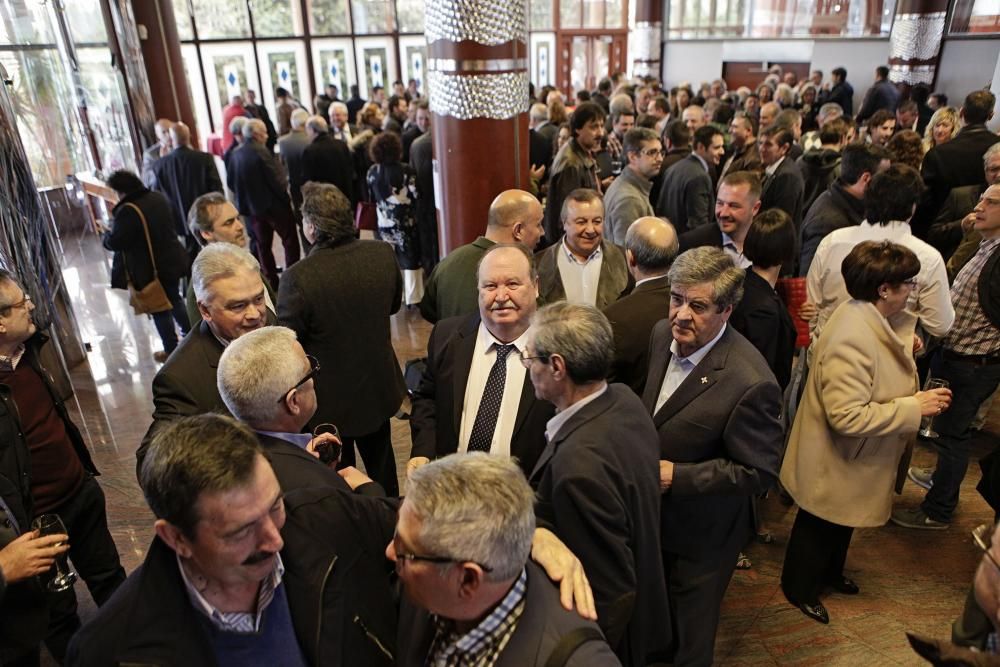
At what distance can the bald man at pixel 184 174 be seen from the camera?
6285 mm

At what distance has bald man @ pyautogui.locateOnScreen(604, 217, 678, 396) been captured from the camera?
2.63 meters

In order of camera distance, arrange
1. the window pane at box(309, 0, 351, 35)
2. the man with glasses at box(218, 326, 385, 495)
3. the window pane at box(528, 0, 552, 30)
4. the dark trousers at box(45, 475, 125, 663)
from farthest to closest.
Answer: the window pane at box(528, 0, 552, 30) < the window pane at box(309, 0, 351, 35) < the dark trousers at box(45, 475, 125, 663) < the man with glasses at box(218, 326, 385, 495)

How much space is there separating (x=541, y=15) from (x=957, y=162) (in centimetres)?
1332

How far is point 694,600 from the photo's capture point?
7.69 ft

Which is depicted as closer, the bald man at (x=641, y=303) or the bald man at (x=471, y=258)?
the bald man at (x=641, y=303)

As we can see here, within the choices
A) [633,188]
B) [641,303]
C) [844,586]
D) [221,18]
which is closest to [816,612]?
[844,586]

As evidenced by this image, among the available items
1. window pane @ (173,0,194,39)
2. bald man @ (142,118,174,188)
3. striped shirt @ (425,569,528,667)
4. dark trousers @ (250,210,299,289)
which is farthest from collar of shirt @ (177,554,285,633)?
window pane @ (173,0,194,39)

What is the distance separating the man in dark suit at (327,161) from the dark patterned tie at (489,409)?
16.2 feet

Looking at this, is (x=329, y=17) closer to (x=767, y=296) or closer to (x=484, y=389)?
(x=767, y=296)

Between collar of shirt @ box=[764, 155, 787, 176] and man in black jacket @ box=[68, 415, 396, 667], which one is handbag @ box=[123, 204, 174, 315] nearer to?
man in black jacket @ box=[68, 415, 396, 667]

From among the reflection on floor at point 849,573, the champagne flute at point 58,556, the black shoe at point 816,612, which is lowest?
the reflection on floor at point 849,573

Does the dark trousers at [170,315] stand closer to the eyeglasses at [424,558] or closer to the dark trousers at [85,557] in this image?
the dark trousers at [85,557]

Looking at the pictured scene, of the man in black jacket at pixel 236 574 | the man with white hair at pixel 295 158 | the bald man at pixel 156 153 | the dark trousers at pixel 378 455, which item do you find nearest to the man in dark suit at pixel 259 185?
the man with white hair at pixel 295 158

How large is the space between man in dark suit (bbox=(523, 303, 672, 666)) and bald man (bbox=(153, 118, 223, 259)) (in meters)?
5.31
